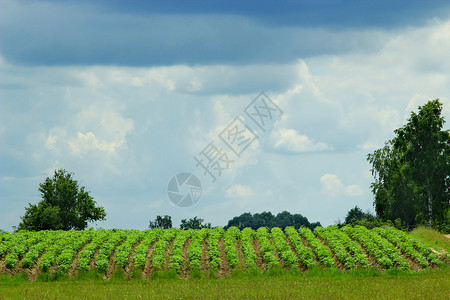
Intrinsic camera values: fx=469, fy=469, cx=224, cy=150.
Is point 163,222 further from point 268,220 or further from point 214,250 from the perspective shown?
point 214,250

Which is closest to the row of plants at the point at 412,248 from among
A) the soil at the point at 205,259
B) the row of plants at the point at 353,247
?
the row of plants at the point at 353,247

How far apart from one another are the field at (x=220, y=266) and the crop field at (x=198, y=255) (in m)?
0.06

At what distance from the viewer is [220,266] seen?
85.0 ft

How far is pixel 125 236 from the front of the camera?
1287 inches

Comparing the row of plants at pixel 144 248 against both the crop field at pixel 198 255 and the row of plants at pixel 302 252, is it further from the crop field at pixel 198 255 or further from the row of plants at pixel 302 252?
the row of plants at pixel 302 252

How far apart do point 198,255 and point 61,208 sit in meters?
33.7

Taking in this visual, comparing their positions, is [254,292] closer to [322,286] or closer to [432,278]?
[322,286]

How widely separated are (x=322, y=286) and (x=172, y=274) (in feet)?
25.9

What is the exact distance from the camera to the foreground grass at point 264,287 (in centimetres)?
1911

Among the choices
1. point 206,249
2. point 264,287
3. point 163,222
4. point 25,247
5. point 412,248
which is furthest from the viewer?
point 163,222

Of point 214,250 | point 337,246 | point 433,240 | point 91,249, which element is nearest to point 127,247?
point 91,249

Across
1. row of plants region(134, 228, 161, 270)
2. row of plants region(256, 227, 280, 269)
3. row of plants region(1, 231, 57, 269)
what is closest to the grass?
row of plants region(256, 227, 280, 269)

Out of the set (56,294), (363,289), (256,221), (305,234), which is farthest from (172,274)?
(256,221)

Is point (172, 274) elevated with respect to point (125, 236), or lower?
lower
